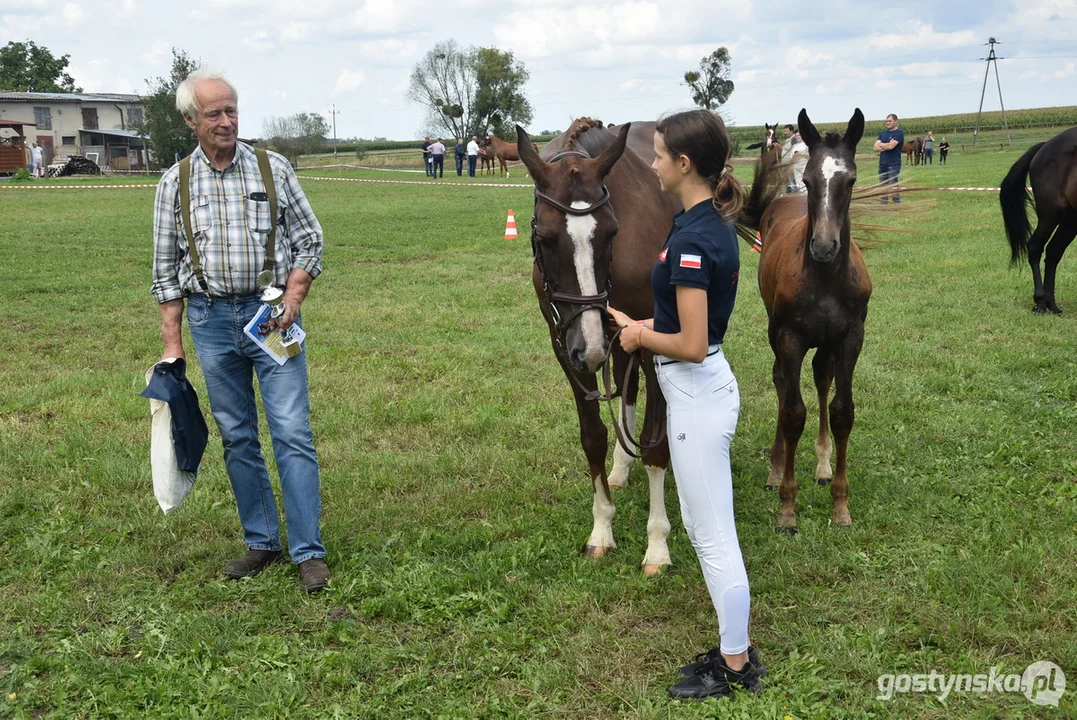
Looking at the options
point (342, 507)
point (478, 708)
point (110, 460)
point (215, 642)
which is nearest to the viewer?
point (478, 708)

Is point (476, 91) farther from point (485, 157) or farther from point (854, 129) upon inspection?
point (854, 129)

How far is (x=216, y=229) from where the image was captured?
3.83m

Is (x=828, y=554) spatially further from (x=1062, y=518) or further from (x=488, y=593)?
(x=488, y=593)

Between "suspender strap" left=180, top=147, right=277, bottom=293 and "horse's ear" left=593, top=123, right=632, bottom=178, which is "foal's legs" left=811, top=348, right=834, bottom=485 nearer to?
"horse's ear" left=593, top=123, right=632, bottom=178

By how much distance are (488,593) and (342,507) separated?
4.42ft

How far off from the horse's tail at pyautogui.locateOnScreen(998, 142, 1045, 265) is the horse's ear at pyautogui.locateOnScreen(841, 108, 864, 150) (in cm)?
661

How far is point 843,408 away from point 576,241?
2029 mm

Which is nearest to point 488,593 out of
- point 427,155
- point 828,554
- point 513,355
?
point 828,554

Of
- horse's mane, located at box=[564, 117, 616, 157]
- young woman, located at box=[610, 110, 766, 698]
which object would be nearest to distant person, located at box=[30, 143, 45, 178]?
horse's mane, located at box=[564, 117, 616, 157]

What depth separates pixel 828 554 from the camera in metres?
4.20

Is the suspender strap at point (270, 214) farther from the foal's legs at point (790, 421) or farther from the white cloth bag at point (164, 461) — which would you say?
the foal's legs at point (790, 421)

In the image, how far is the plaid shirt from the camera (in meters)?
3.83

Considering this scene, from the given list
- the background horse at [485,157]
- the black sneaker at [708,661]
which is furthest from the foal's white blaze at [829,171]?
the background horse at [485,157]

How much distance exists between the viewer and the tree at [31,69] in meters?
85.4
